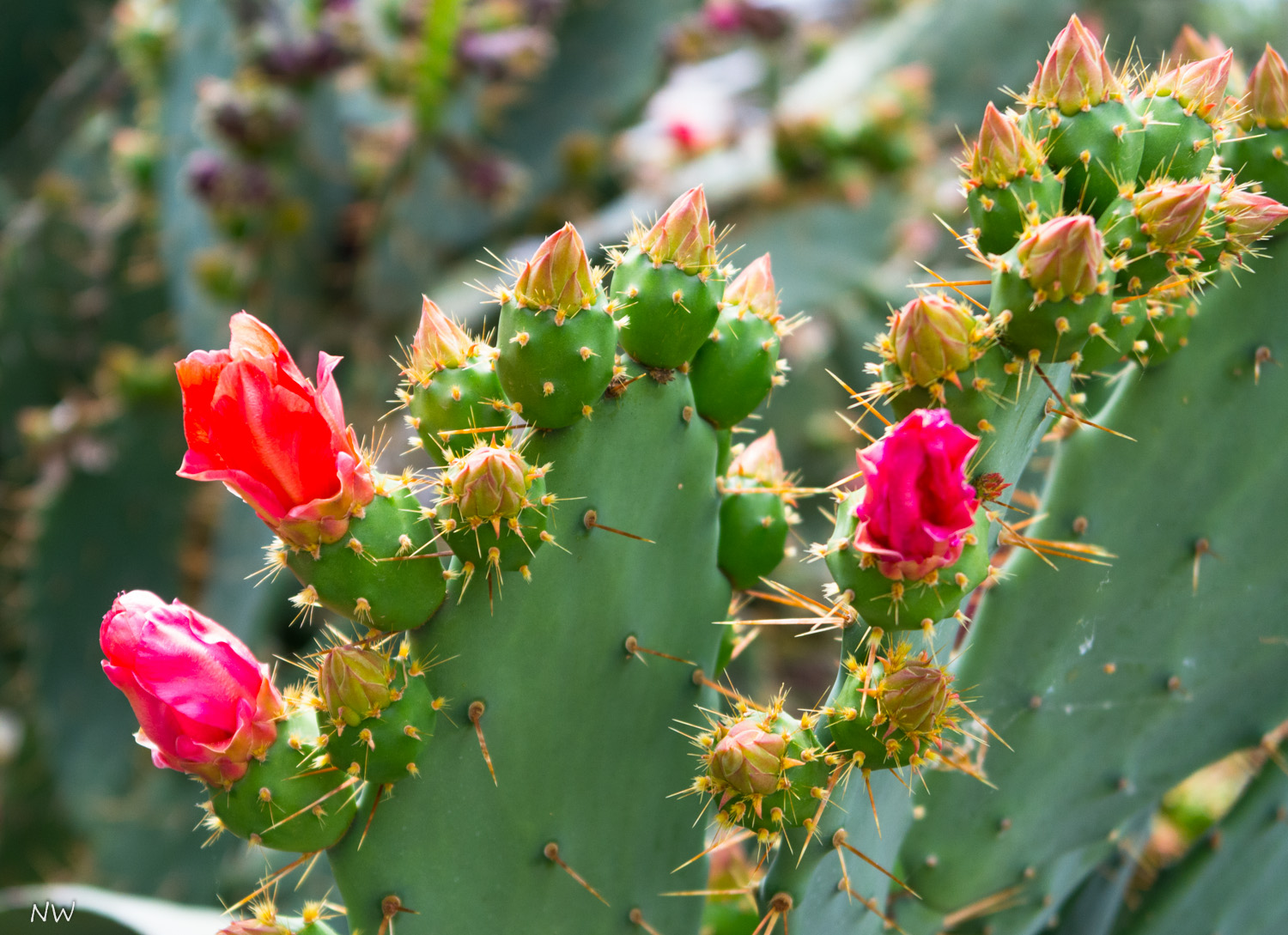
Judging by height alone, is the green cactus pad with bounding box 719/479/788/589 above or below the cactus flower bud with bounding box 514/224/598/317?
below

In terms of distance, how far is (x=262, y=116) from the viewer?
2211mm

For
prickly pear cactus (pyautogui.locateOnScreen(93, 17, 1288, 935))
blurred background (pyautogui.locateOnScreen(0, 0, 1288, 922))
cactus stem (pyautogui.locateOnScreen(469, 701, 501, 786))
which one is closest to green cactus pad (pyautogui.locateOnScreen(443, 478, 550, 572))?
prickly pear cactus (pyautogui.locateOnScreen(93, 17, 1288, 935))

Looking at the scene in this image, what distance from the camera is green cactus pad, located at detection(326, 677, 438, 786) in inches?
27.0

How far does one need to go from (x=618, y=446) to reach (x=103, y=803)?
2.12 m

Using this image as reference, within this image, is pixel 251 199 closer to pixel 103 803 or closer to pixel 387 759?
pixel 103 803

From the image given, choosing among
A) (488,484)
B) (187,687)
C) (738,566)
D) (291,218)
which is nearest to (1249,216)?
(738,566)

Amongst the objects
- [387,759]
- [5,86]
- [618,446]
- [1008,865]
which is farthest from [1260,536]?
[5,86]

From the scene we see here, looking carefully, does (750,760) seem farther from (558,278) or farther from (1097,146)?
(1097,146)

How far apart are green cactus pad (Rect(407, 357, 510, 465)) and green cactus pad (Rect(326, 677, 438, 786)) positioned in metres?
0.17

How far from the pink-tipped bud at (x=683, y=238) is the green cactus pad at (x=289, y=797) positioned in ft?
1.36

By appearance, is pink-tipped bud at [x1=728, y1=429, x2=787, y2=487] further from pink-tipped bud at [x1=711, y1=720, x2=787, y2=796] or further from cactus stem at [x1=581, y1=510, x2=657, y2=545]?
pink-tipped bud at [x1=711, y1=720, x2=787, y2=796]

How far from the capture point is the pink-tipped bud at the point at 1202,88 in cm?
73

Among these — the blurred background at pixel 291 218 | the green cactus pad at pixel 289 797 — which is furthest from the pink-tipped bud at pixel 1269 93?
the blurred background at pixel 291 218

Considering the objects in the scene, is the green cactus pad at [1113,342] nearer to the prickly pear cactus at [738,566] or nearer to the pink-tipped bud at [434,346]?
the prickly pear cactus at [738,566]
